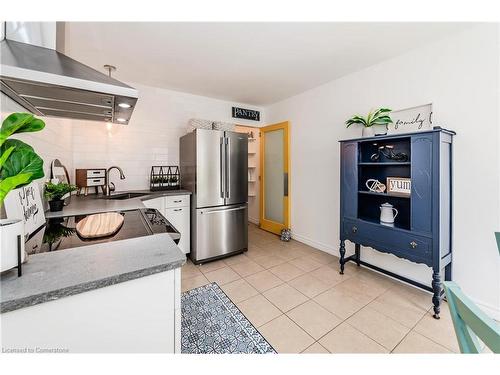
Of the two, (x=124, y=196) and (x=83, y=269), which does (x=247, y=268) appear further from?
(x=83, y=269)

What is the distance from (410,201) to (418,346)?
1.19 meters

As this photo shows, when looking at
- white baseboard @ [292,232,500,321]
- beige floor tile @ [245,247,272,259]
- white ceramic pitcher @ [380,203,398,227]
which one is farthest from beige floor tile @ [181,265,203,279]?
white ceramic pitcher @ [380,203,398,227]

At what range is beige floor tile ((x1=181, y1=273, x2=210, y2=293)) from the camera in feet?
7.52

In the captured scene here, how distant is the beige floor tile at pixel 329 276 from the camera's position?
240cm

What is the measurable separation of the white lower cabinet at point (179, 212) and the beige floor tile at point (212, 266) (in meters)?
0.35

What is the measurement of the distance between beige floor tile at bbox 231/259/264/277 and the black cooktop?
1.44m

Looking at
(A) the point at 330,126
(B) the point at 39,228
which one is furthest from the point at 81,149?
(A) the point at 330,126

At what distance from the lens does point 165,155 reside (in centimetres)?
342

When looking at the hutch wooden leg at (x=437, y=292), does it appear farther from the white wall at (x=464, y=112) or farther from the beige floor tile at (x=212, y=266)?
the beige floor tile at (x=212, y=266)

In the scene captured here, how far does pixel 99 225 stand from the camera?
1.29 metres

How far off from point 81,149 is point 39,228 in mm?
1994

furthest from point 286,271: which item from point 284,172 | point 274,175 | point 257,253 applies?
point 274,175

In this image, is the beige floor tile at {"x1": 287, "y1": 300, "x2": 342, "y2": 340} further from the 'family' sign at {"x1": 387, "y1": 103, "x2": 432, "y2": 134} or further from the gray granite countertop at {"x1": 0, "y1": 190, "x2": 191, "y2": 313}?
the 'family' sign at {"x1": 387, "y1": 103, "x2": 432, "y2": 134}

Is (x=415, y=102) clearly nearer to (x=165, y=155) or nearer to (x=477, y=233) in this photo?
(x=477, y=233)
